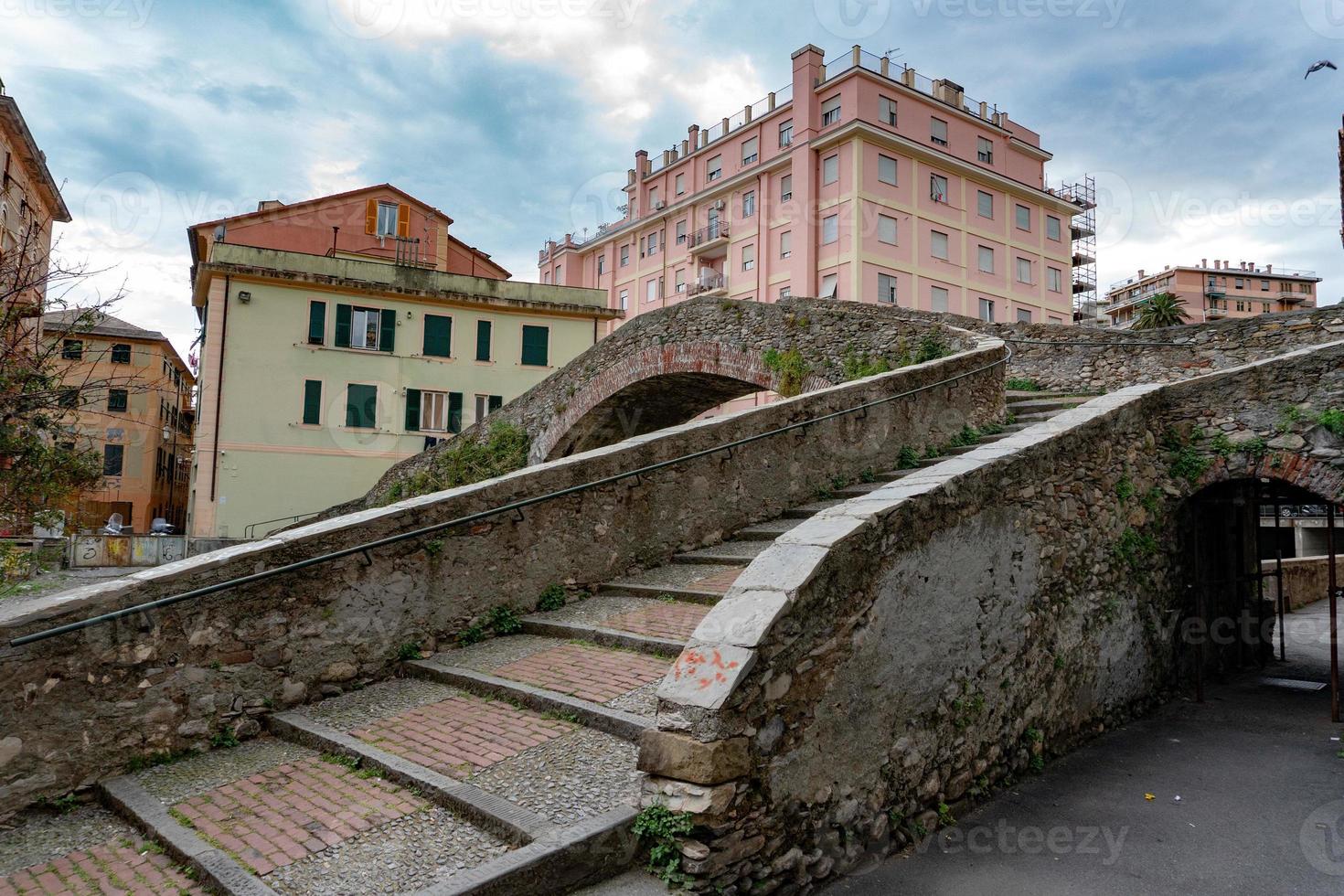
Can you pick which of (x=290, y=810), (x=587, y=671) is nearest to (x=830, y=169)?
(x=587, y=671)

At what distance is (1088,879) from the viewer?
145 inches

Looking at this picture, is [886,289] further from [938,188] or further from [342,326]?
[342,326]

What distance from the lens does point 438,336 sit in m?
24.1

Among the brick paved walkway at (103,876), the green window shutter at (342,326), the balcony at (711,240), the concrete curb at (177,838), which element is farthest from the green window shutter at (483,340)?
the brick paved walkway at (103,876)

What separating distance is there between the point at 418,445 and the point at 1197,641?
20362mm

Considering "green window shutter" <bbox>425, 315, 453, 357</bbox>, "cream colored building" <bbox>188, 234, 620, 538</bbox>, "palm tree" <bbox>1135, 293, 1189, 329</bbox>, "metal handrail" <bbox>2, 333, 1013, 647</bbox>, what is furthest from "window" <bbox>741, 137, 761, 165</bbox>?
"metal handrail" <bbox>2, 333, 1013, 647</bbox>

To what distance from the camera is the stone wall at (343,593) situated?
3.52 m

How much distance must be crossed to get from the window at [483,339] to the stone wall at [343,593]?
62.2 feet

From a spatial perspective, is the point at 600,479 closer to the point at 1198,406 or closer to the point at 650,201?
the point at 1198,406

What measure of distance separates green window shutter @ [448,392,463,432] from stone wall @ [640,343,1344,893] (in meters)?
20.0

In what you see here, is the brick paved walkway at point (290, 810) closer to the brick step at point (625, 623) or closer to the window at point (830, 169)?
the brick step at point (625, 623)

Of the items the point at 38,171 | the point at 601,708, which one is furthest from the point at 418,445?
the point at 601,708

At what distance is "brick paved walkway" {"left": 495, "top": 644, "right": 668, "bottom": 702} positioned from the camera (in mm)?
4008

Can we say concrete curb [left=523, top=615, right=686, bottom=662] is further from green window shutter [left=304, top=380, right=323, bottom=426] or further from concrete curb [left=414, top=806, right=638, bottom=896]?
green window shutter [left=304, top=380, right=323, bottom=426]
